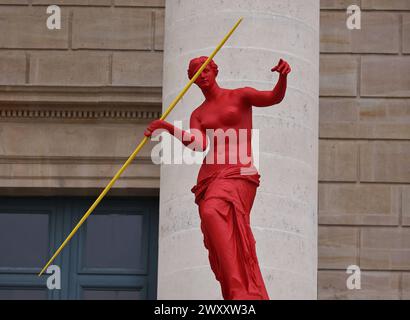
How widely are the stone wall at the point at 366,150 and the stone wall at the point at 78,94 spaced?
2.68m

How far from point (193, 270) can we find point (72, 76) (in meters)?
7.20

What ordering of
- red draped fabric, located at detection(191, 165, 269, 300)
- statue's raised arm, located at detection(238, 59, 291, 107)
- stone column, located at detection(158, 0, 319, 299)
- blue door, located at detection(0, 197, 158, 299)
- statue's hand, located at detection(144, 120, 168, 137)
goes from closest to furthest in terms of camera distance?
red draped fabric, located at detection(191, 165, 269, 300), statue's hand, located at detection(144, 120, 168, 137), statue's raised arm, located at detection(238, 59, 291, 107), stone column, located at detection(158, 0, 319, 299), blue door, located at detection(0, 197, 158, 299)

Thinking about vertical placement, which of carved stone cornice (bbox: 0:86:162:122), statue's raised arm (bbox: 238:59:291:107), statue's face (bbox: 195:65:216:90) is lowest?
statue's raised arm (bbox: 238:59:291:107)

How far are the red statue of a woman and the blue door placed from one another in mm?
11638

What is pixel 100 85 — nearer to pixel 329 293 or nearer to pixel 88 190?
pixel 88 190

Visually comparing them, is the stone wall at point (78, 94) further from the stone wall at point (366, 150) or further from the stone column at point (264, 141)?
the stone column at point (264, 141)

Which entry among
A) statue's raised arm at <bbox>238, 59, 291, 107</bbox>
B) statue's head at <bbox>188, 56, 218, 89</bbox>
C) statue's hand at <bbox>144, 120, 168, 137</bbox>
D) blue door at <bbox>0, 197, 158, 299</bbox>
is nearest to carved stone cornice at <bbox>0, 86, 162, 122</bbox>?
blue door at <bbox>0, 197, 158, 299</bbox>

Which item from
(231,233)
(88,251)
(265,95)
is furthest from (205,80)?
(88,251)

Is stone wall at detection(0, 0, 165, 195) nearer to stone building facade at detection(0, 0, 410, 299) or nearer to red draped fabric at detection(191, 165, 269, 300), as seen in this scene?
stone building facade at detection(0, 0, 410, 299)

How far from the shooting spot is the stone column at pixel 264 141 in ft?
89.7

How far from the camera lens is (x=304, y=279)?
90.1ft

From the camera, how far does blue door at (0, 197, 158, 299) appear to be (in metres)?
33.4

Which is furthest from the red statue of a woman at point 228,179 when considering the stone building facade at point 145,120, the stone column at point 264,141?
the stone building facade at point 145,120
